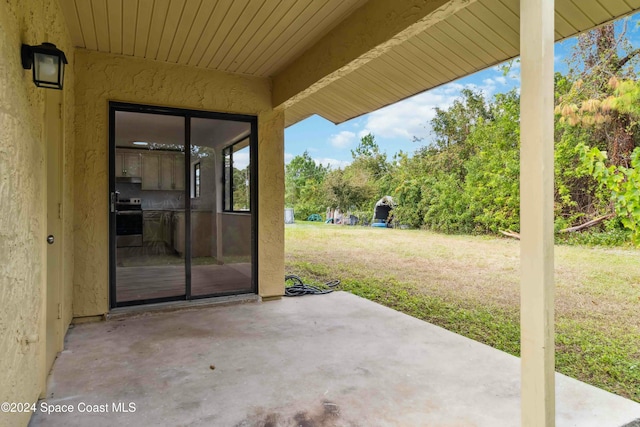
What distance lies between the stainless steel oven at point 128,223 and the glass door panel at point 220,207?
2.15 ft

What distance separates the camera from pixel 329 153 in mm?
21781

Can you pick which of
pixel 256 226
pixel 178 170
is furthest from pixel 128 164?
pixel 256 226

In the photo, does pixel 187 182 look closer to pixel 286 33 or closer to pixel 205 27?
pixel 205 27

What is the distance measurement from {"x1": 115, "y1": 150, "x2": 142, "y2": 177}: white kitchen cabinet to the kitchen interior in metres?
0.01

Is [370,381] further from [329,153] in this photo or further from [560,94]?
[329,153]

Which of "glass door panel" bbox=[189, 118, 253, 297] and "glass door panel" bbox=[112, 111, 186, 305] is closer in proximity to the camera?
"glass door panel" bbox=[112, 111, 186, 305]

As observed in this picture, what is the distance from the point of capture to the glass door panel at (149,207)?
4.08 meters

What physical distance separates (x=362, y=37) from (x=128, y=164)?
3033 millimetres

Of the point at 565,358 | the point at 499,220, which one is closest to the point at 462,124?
the point at 499,220

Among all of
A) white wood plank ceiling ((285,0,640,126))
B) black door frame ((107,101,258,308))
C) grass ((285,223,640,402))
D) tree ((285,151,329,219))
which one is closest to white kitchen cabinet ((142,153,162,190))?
black door frame ((107,101,258,308))

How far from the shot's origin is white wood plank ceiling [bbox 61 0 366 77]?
9.35 ft

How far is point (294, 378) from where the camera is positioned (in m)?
2.50

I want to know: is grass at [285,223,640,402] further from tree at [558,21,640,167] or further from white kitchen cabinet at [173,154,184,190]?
white kitchen cabinet at [173,154,184,190]

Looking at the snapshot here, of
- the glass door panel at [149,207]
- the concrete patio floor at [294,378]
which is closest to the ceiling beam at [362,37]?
the glass door panel at [149,207]
